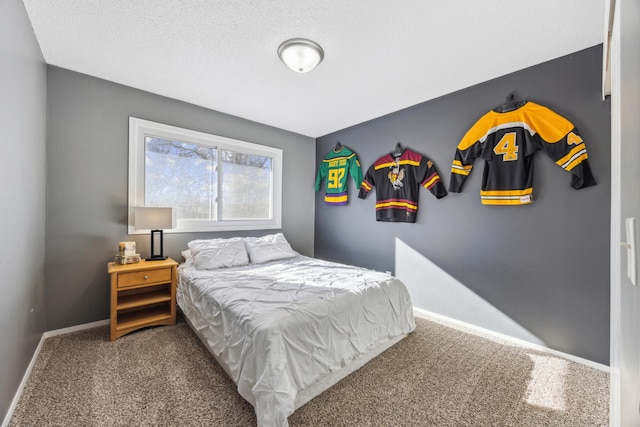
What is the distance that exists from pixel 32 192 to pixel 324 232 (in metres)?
3.35

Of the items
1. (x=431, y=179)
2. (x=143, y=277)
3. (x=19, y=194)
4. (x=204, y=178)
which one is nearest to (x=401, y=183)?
(x=431, y=179)

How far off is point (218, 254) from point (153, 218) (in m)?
0.74

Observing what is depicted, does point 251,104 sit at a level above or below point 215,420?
above

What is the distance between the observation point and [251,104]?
125 inches

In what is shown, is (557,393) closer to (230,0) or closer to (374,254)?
(374,254)

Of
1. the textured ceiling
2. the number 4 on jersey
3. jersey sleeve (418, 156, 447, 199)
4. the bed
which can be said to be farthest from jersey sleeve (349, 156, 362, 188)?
the number 4 on jersey

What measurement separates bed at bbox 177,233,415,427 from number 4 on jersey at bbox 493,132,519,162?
62.1 inches

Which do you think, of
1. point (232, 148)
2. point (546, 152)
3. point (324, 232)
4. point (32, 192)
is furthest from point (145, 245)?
point (546, 152)

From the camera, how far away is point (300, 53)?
2055 millimetres

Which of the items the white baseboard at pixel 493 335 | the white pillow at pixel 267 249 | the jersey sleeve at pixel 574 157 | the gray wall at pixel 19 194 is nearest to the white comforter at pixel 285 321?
the white pillow at pixel 267 249

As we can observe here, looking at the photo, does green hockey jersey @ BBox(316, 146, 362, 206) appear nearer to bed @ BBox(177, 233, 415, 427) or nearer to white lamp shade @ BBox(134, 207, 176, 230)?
bed @ BBox(177, 233, 415, 427)

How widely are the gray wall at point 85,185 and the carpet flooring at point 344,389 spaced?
406mm

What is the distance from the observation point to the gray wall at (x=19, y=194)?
1399 millimetres

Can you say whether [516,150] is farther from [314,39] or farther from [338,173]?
[338,173]
